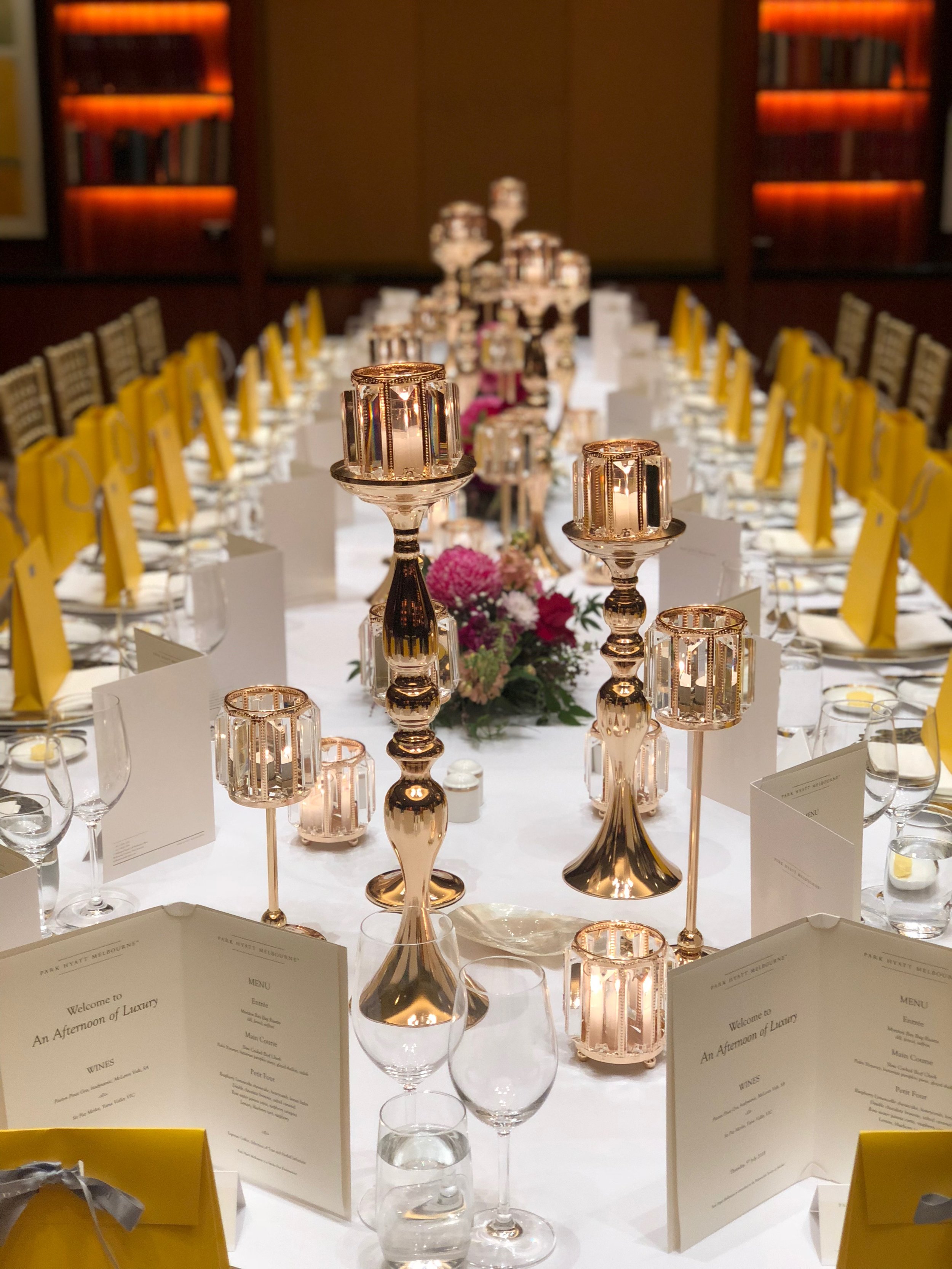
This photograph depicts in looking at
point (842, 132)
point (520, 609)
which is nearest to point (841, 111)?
point (842, 132)

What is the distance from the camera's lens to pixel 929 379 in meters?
5.77

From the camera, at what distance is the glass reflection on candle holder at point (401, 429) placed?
53.5 inches

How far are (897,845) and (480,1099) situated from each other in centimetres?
74

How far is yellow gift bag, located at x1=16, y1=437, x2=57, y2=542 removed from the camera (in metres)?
4.11

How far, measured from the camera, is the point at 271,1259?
124 cm

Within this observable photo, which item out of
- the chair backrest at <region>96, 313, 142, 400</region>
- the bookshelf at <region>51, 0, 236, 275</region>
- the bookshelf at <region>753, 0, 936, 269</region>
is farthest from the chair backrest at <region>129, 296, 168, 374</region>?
the bookshelf at <region>753, 0, 936, 269</region>

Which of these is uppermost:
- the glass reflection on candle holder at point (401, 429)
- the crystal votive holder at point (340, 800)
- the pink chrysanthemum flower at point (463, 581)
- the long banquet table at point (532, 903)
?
the glass reflection on candle holder at point (401, 429)

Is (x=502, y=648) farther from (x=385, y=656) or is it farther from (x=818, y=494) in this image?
(x=818, y=494)

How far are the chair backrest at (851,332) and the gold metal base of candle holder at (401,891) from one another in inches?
200

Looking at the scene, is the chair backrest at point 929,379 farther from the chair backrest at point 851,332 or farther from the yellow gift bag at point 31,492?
the yellow gift bag at point 31,492

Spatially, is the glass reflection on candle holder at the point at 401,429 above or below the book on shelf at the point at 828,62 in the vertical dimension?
below

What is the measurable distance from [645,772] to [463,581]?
461 mm

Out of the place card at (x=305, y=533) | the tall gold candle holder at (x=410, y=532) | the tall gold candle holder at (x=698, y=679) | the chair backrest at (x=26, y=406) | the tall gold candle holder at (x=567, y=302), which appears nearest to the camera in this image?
the tall gold candle holder at (x=410, y=532)

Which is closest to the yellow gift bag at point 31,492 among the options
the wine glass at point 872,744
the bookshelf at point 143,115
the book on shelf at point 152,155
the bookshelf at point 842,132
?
the wine glass at point 872,744
